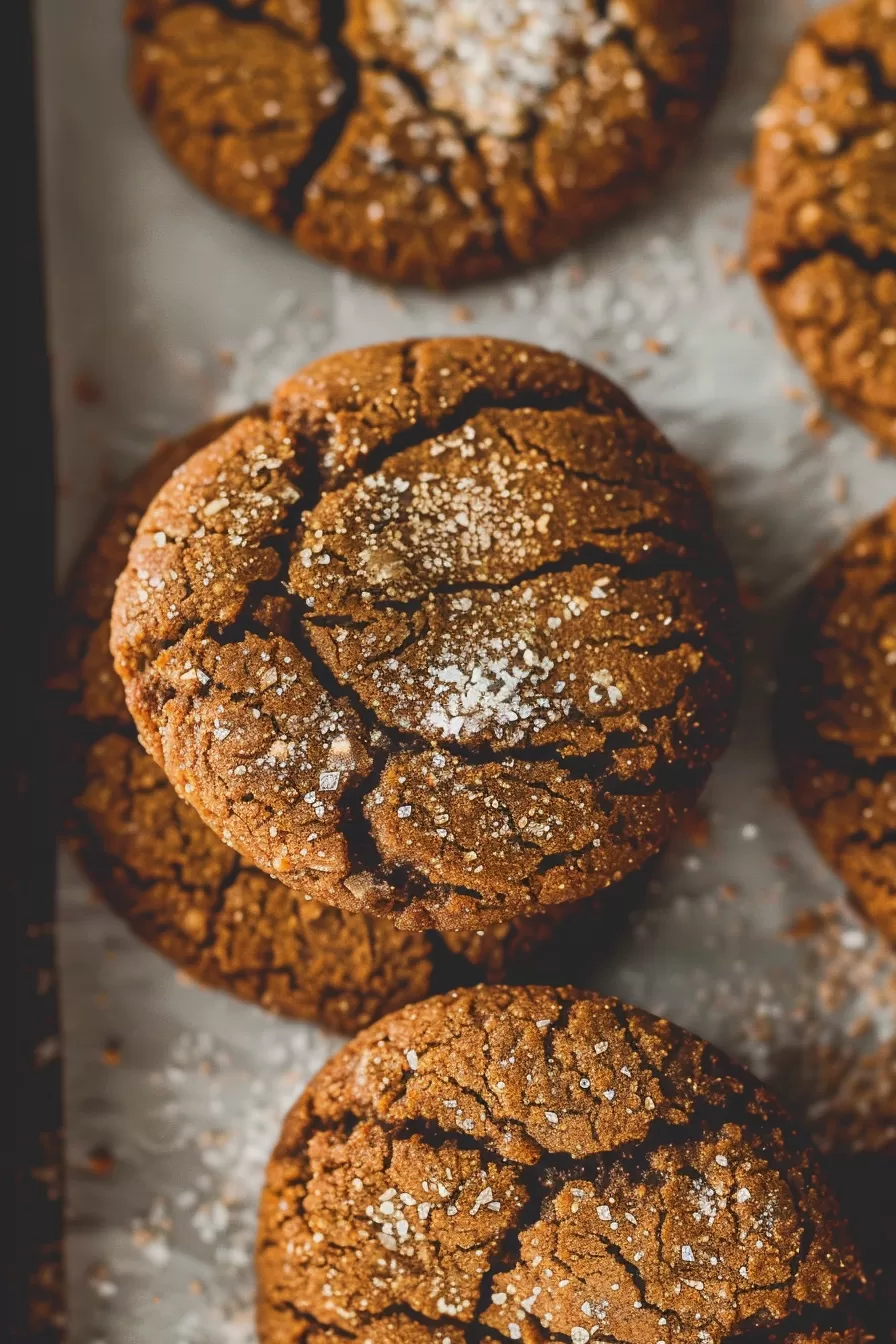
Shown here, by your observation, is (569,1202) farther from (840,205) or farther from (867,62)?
(867,62)

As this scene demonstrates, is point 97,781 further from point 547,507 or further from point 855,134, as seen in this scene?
point 855,134

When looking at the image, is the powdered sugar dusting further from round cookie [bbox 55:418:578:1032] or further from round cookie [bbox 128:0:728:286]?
round cookie [bbox 55:418:578:1032]

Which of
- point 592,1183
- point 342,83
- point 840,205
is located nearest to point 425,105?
point 342,83

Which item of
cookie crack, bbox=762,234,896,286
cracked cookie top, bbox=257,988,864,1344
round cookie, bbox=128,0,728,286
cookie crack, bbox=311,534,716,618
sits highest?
round cookie, bbox=128,0,728,286

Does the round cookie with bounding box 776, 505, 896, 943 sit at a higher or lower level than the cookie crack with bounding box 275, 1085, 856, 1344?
higher

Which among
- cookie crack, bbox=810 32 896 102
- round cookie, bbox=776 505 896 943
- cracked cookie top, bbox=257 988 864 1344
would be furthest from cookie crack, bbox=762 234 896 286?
cracked cookie top, bbox=257 988 864 1344
